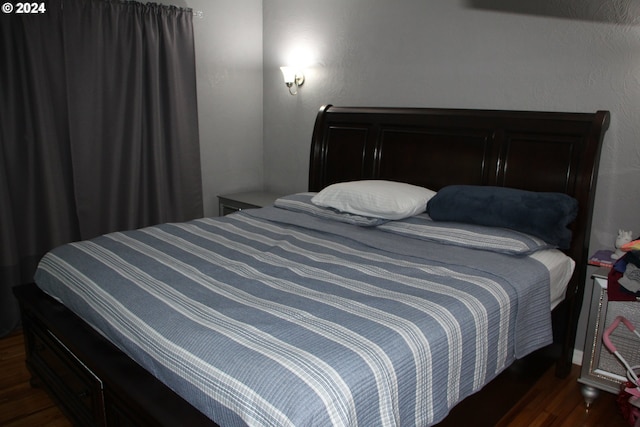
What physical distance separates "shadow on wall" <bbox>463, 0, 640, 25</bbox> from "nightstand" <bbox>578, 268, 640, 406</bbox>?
4.04 ft

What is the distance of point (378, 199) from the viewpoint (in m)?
2.81

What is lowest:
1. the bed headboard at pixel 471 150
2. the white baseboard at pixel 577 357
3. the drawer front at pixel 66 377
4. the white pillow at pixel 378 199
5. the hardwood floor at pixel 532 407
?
the hardwood floor at pixel 532 407

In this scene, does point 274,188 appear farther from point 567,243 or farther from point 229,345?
point 229,345

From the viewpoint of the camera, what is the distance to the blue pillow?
2371 mm

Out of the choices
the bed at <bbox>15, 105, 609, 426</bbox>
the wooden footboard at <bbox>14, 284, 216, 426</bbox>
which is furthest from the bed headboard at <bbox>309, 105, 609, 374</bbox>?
the wooden footboard at <bbox>14, 284, 216, 426</bbox>

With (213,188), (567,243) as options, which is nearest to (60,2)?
(213,188)

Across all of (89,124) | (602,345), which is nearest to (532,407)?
(602,345)

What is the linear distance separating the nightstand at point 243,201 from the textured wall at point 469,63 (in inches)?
10.0

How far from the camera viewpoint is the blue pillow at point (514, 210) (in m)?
2.37

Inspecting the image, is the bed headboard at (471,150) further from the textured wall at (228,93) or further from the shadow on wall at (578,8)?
the textured wall at (228,93)

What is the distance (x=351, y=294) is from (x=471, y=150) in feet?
4.88

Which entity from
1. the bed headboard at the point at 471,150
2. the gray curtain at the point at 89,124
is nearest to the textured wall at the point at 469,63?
the bed headboard at the point at 471,150

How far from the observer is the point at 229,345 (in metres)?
1.48

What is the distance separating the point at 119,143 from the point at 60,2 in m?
0.91
